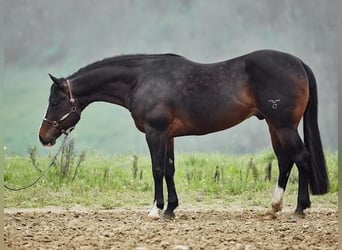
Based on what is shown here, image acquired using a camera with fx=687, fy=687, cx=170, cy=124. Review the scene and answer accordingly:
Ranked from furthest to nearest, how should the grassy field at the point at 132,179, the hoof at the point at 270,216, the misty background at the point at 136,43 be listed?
the grassy field at the point at 132,179 < the misty background at the point at 136,43 < the hoof at the point at 270,216

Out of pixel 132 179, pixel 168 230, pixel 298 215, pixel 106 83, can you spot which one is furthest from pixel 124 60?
pixel 298 215

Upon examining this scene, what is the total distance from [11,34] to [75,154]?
1.22m

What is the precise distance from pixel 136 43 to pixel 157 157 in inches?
56.0

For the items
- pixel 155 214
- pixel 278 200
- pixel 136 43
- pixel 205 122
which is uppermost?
pixel 136 43

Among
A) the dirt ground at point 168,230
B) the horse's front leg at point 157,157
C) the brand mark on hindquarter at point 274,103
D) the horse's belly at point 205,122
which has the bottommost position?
the dirt ground at point 168,230

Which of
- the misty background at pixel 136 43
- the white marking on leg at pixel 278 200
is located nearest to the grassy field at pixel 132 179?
the misty background at pixel 136 43

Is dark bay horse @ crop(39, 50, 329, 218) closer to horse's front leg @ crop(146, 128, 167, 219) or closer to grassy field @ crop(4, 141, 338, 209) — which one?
horse's front leg @ crop(146, 128, 167, 219)

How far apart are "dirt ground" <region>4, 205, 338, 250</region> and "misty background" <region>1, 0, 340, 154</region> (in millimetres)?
792

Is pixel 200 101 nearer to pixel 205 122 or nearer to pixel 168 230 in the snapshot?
pixel 205 122

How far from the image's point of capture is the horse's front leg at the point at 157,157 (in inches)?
208

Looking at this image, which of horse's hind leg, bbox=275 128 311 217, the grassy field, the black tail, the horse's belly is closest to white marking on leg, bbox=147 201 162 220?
the horse's belly

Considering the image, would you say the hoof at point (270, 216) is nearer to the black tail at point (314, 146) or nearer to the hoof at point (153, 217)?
the black tail at point (314, 146)

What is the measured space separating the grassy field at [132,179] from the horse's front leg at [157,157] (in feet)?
2.75

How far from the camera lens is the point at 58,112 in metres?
5.53
